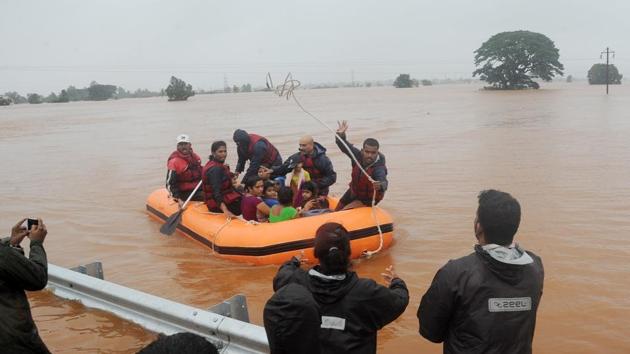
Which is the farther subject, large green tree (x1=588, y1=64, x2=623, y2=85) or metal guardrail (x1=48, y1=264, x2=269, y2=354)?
large green tree (x1=588, y1=64, x2=623, y2=85)

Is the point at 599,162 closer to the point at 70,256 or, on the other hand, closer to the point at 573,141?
the point at 573,141

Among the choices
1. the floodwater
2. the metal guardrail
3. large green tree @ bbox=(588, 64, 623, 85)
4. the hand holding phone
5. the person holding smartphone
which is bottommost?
the floodwater

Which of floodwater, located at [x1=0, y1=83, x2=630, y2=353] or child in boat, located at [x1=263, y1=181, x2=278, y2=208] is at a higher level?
child in boat, located at [x1=263, y1=181, x2=278, y2=208]

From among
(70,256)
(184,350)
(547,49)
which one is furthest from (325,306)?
(547,49)

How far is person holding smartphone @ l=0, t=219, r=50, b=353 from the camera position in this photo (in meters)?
2.51

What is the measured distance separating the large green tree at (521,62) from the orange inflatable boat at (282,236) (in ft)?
206

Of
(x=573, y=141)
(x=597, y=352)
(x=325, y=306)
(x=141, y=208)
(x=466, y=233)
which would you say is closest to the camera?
(x=325, y=306)

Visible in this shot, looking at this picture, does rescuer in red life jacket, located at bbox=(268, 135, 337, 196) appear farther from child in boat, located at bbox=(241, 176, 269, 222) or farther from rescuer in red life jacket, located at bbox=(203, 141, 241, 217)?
rescuer in red life jacket, located at bbox=(203, 141, 241, 217)

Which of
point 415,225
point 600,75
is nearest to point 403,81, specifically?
point 600,75

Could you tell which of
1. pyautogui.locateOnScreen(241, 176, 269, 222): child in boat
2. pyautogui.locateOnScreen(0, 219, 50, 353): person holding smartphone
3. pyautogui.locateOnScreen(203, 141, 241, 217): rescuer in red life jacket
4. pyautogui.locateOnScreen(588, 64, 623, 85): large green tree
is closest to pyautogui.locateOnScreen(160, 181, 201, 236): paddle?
pyautogui.locateOnScreen(203, 141, 241, 217): rescuer in red life jacket

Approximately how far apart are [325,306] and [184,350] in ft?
3.36

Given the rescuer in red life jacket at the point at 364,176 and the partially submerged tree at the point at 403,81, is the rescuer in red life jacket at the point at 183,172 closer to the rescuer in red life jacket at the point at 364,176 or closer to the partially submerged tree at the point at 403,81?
the rescuer in red life jacket at the point at 364,176

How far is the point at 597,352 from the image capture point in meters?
4.02

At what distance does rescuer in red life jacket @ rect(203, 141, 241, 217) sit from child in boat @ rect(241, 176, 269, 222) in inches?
7.7
